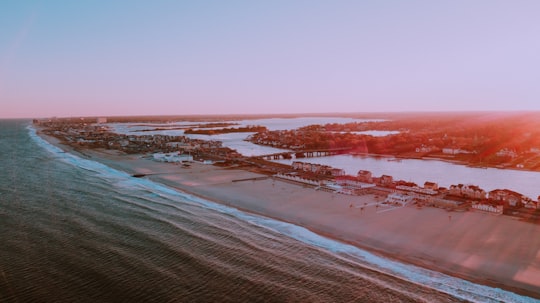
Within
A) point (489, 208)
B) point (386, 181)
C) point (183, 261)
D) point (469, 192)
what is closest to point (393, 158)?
point (386, 181)

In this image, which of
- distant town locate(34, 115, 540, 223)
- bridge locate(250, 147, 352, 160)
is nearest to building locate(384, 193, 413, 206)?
distant town locate(34, 115, 540, 223)

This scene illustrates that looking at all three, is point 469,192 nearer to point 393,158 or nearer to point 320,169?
point 320,169

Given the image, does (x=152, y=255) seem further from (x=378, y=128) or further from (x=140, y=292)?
(x=378, y=128)

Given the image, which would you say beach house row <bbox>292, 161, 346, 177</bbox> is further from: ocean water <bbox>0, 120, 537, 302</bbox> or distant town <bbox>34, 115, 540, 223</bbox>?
ocean water <bbox>0, 120, 537, 302</bbox>

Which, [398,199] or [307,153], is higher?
[398,199]

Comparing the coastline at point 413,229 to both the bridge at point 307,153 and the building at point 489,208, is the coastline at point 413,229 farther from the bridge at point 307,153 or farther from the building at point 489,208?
the bridge at point 307,153

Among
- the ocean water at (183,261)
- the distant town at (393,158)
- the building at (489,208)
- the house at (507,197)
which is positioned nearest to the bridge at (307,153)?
the distant town at (393,158)
